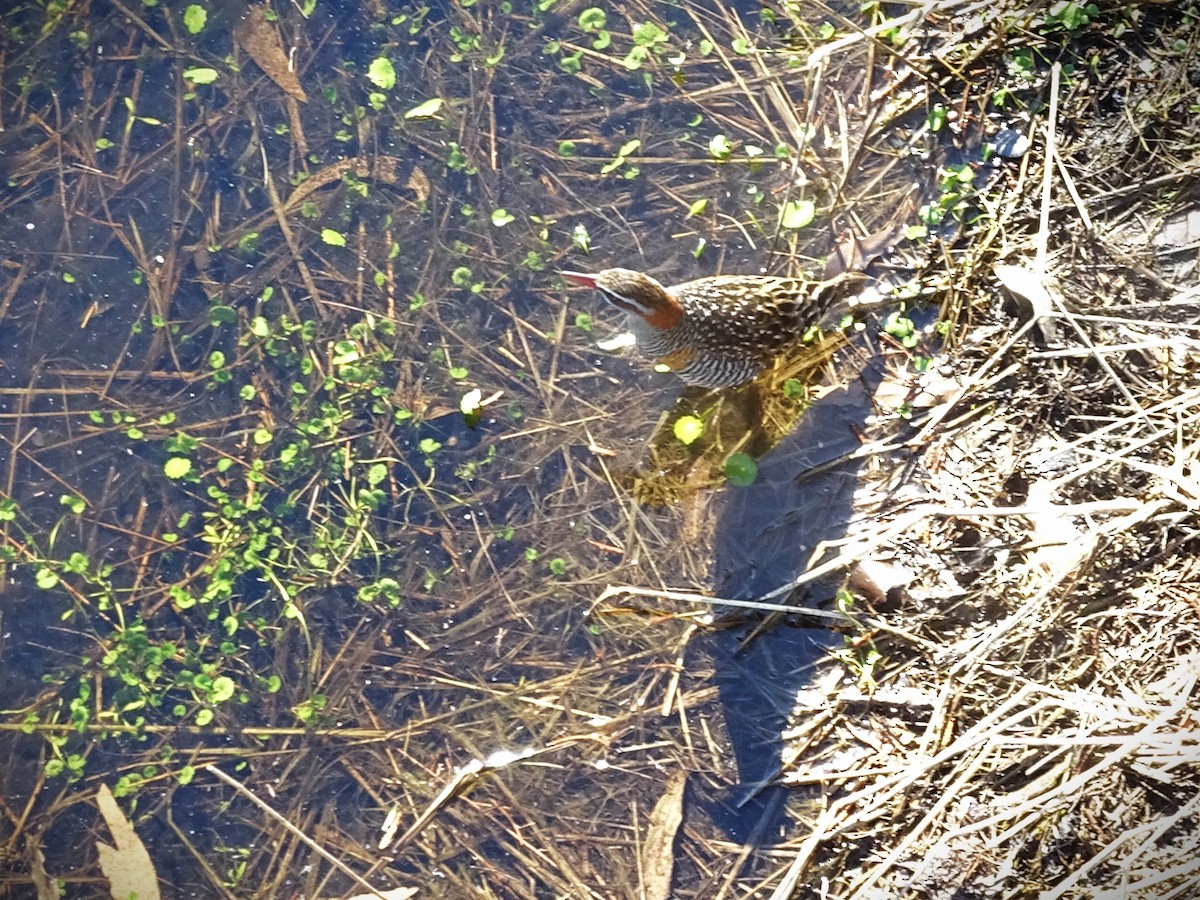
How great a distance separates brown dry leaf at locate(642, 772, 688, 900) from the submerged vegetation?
15 mm

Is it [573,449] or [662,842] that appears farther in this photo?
[573,449]

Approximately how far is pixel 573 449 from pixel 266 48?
7.95 feet

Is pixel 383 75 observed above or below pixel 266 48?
below

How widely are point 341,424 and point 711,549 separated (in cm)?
170

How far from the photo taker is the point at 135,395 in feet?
13.7

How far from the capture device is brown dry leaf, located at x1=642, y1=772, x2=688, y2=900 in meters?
A: 3.71

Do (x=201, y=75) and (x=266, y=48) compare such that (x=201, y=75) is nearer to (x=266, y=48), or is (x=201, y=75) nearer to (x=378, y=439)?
(x=266, y=48)

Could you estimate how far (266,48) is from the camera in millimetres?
4406

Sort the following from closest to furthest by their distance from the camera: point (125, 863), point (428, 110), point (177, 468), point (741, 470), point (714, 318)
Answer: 1. point (714, 318)
2. point (125, 863)
3. point (741, 470)
4. point (177, 468)
5. point (428, 110)

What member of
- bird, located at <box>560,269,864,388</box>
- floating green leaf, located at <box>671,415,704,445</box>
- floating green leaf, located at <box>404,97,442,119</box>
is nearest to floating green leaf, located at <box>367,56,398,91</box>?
floating green leaf, located at <box>404,97,442,119</box>

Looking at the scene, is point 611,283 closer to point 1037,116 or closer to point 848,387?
point 848,387

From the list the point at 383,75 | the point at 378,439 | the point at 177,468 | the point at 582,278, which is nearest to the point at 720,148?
the point at 582,278

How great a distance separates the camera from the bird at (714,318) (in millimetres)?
→ 3668

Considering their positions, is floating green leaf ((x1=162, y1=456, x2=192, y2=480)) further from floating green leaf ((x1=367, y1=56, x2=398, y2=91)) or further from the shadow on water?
the shadow on water
